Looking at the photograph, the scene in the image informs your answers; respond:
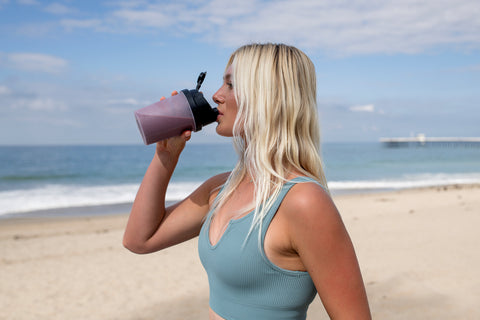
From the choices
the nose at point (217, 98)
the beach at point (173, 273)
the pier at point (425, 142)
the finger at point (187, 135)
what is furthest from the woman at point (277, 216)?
the pier at point (425, 142)

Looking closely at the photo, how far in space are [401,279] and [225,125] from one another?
5.00 metres

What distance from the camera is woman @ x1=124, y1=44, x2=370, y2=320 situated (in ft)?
4.21

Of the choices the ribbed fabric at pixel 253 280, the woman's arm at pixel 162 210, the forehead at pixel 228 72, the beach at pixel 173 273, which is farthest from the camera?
the beach at pixel 173 273

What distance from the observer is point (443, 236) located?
8008 millimetres

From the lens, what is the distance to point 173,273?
6297mm

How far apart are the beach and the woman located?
346 centimetres

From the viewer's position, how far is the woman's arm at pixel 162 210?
1.83 metres

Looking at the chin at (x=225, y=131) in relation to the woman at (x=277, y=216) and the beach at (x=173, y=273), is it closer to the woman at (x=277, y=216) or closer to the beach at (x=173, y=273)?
the woman at (x=277, y=216)

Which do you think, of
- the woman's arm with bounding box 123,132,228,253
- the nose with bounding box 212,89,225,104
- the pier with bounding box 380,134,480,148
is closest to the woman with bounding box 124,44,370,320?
the nose with bounding box 212,89,225,104

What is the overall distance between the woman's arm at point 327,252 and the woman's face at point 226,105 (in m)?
0.43

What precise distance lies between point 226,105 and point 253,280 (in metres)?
0.62

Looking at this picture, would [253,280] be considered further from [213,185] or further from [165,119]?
[165,119]

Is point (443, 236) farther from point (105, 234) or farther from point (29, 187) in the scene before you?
point (29, 187)

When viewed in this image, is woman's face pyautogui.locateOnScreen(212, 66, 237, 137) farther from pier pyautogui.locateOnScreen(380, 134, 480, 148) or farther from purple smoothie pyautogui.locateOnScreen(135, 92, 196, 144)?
pier pyautogui.locateOnScreen(380, 134, 480, 148)
